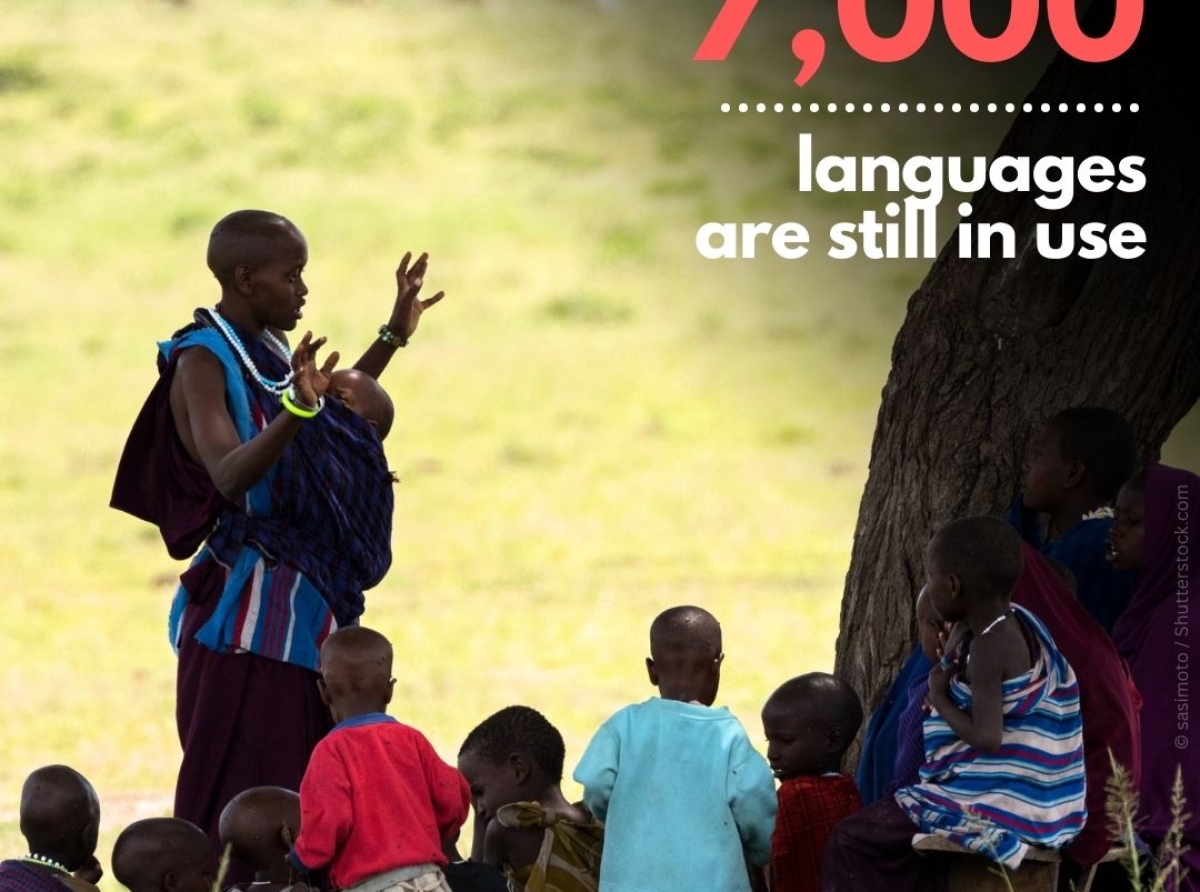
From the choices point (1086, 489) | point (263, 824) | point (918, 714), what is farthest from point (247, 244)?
point (1086, 489)

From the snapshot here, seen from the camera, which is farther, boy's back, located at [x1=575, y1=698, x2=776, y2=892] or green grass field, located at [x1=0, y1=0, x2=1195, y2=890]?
green grass field, located at [x1=0, y1=0, x2=1195, y2=890]

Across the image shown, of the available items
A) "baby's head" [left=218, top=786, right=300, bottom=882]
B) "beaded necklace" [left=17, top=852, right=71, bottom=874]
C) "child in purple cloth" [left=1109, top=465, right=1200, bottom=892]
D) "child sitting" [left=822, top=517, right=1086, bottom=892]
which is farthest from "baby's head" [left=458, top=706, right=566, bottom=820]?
"child in purple cloth" [left=1109, top=465, right=1200, bottom=892]

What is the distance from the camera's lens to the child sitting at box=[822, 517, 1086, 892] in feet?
14.0

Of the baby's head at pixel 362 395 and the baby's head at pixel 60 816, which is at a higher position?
the baby's head at pixel 362 395

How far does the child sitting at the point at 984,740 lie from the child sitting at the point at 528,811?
24.9 inches

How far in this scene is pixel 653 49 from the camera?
2005 cm

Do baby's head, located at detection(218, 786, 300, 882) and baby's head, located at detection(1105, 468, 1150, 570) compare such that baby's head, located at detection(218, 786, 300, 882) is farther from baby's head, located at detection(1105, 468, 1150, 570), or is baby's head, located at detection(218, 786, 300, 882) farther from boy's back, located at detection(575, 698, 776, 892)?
baby's head, located at detection(1105, 468, 1150, 570)

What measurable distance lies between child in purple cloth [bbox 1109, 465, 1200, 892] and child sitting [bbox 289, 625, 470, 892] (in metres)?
1.48

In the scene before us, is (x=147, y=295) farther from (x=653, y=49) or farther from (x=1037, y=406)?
(x=1037, y=406)

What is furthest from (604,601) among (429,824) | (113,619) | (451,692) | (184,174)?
(429,824)

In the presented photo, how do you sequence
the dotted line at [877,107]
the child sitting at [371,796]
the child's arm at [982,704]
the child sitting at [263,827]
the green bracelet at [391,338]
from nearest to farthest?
the child's arm at [982,704] < the child sitting at [371,796] < the child sitting at [263,827] < the green bracelet at [391,338] < the dotted line at [877,107]

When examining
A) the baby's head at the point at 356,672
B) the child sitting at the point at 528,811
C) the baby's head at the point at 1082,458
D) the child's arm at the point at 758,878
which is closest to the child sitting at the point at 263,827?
the baby's head at the point at 356,672

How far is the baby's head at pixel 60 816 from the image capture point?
4664 millimetres

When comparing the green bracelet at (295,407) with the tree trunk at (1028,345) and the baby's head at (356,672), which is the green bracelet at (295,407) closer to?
the baby's head at (356,672)
